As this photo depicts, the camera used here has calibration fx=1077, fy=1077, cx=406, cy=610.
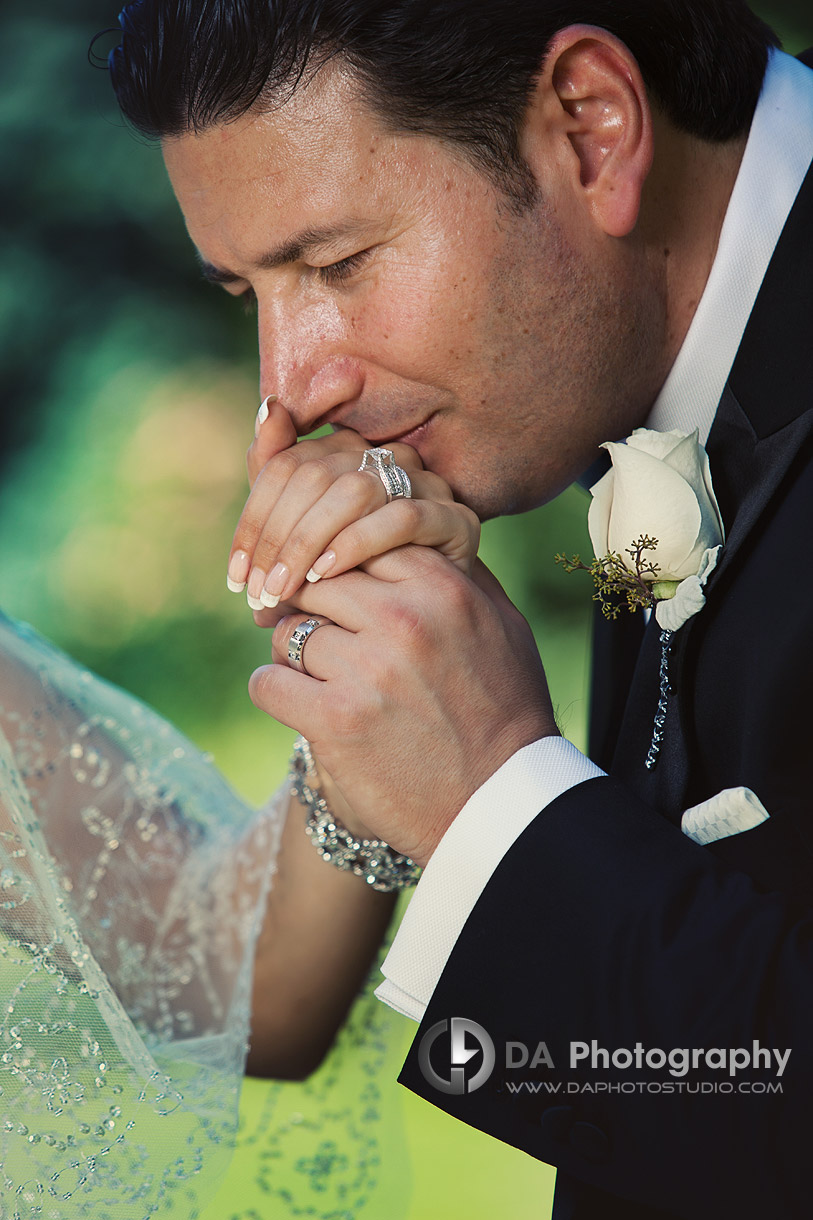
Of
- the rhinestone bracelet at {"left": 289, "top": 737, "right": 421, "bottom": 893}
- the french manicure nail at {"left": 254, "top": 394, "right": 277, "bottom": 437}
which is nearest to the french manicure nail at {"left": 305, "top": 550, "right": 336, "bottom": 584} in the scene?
the french manicure nail at {"left": 254, "top": 394, "right": 277, "bottom": 437}

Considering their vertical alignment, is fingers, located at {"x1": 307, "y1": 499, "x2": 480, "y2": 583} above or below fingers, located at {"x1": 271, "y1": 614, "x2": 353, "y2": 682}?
above

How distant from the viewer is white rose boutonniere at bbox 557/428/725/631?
1094 millimetres

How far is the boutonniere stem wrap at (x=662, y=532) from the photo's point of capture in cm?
109

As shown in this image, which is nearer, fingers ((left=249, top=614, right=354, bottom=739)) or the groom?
the groom

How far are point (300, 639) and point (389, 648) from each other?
124 mm

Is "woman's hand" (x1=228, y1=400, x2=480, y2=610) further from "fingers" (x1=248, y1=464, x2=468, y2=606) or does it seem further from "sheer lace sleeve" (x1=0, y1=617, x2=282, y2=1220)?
"sheer lace sleeve" (x1=0, y1=617, x2=282, y2=1220)

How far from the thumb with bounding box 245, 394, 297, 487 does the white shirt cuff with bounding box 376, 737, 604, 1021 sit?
476 millimetres

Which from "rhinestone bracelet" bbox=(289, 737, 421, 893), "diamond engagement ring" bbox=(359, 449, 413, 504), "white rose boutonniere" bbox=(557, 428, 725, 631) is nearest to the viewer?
"white rose boutonniere" bbox=(557, 428, 725, 631)

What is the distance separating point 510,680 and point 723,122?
83cm

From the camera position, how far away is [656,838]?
952 mm

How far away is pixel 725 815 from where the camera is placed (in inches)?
40.5

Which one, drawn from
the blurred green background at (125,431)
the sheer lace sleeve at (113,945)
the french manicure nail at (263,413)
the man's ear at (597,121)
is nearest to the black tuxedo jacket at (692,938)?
the man's ear at (597,121)

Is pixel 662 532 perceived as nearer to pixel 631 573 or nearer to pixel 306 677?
pixel 631 573

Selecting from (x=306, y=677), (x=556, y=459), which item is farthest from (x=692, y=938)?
(x=556, y=459)
